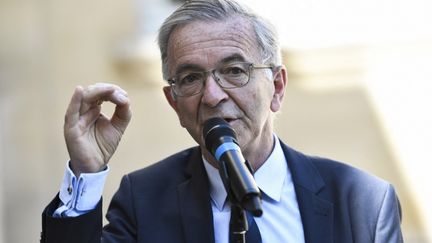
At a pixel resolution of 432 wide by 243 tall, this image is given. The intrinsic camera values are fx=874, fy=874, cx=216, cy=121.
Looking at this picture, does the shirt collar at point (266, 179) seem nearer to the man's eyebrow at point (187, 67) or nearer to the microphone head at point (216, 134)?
the man's eyebrow at point (187, 67)

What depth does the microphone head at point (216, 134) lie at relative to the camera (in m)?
2.72

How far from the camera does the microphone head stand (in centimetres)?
272

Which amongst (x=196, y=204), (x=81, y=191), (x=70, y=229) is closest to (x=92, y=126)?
(x=81, y=191)

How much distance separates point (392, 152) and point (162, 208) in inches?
150

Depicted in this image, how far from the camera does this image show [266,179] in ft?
11.5

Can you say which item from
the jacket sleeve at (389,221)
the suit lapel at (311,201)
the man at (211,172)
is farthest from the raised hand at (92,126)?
the jacket sleeve at (389,221)

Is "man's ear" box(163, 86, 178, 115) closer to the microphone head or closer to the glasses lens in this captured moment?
the glasses lens

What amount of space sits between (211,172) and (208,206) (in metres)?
0.17

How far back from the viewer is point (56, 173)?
→ 7.20 m

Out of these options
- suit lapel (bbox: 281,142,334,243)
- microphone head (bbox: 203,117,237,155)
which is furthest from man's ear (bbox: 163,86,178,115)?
microphone head (bbox: 203,117,237,155)

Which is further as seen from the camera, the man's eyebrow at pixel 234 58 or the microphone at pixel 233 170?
the man's eyebrow at pixel 234 58

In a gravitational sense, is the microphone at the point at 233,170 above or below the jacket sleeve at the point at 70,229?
above

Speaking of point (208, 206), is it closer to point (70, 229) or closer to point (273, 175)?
point (273, 175)

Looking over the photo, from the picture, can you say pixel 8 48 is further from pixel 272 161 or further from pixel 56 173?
pixel 272 161
